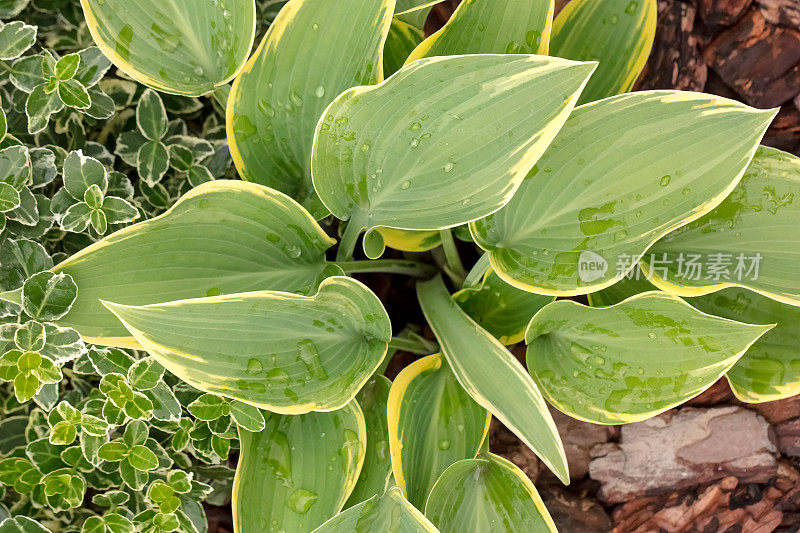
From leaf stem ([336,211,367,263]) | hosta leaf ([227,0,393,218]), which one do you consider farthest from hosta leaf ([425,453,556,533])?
hosta leaf ([227,0,393,218])

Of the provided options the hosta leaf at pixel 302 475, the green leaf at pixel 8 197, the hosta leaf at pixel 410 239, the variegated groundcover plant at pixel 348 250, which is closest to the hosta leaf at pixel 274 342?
the variegated groundcover plant at pixel 348 250

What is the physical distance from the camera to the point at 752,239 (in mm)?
799

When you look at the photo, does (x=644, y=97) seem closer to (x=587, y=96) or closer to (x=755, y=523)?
(x=587, y=96)

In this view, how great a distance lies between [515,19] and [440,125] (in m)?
0.25

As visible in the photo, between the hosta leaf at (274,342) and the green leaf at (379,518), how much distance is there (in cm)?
16

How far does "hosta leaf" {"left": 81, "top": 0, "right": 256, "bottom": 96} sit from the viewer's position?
2.35ft

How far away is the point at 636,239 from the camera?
70 centimetres

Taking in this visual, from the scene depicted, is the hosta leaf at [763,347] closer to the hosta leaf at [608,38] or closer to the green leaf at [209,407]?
the hosta leaf at [608,38]

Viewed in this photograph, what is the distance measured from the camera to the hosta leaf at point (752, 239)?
786 millimetres

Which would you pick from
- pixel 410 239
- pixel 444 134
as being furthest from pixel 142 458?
pixel 444 134

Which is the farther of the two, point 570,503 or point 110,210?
point 570,503

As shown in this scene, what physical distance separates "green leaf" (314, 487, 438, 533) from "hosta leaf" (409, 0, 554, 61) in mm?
564

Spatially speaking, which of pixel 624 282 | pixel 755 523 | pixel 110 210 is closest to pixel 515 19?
pixel 624 282

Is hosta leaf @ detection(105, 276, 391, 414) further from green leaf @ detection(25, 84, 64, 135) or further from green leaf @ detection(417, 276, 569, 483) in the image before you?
green leaf @ detection(25, 84, 64, 135)
